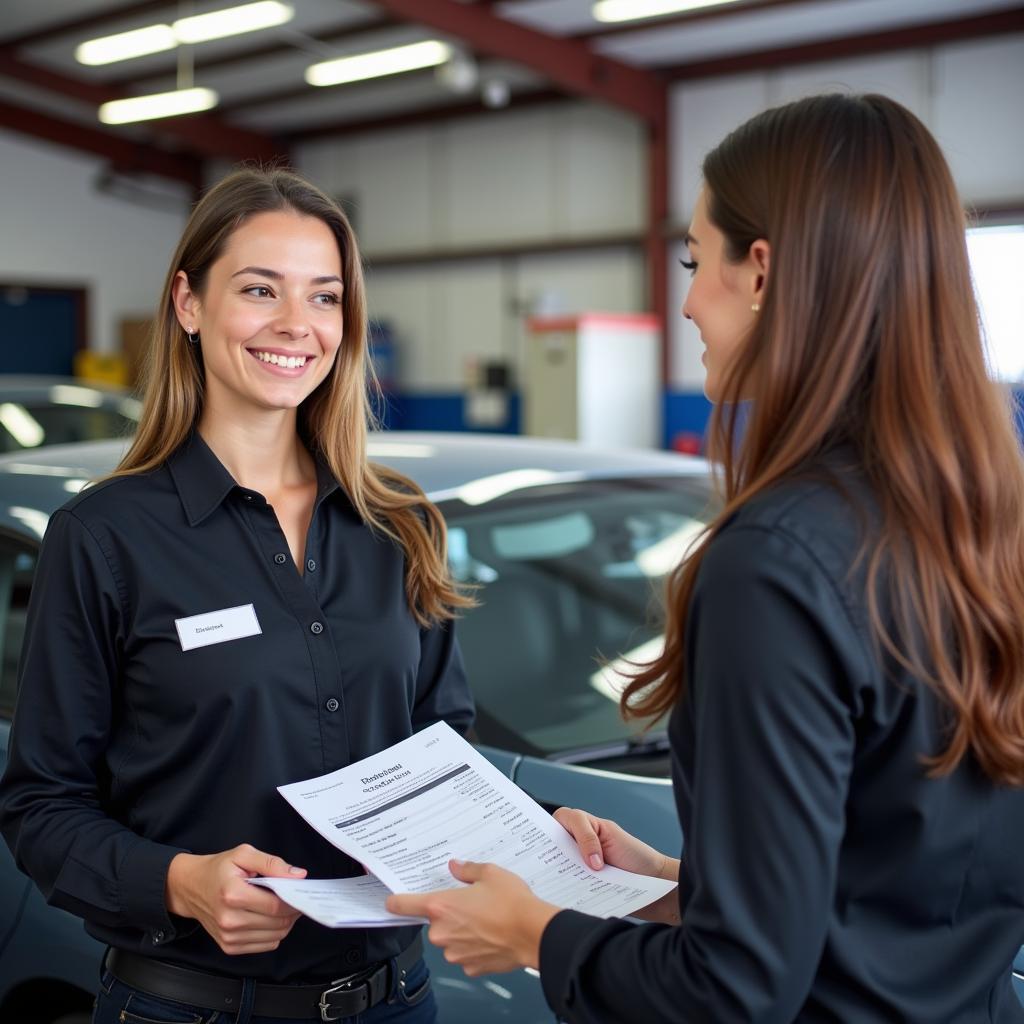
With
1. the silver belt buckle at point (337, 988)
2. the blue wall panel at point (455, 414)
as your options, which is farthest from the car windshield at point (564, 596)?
the blue wall panel at point (455, 414)

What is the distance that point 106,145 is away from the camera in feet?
46.6

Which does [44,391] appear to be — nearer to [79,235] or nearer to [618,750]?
[618,750]

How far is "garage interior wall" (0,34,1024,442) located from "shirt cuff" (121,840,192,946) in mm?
9289

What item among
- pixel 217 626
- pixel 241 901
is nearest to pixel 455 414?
pixel 217 626

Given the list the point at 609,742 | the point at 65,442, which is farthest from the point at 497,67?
the point at 609,742

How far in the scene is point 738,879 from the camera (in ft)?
3.08

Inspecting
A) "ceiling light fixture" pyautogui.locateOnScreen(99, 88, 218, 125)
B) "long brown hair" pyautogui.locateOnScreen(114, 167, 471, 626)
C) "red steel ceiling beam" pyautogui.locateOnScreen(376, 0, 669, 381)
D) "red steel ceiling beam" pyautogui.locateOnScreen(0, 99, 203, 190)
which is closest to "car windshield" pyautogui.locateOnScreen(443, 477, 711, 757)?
"long brown hair" pyautogui.locateOnScreen(114, 167, 471, 626)

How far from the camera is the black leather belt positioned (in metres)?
1.47

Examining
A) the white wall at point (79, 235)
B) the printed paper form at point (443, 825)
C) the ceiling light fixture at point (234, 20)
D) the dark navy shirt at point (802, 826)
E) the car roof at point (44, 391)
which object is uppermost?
the ceiling light fixture at point (234, 20)

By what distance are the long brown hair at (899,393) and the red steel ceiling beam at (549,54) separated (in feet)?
27.6

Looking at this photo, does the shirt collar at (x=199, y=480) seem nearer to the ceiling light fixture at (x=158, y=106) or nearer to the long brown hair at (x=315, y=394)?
the long brown hair at (x=315, y=394)

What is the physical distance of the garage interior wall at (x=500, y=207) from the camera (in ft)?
32.2

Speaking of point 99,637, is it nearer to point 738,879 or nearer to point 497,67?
point 738,879

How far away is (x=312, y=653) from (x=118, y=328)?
1415 centimetres
